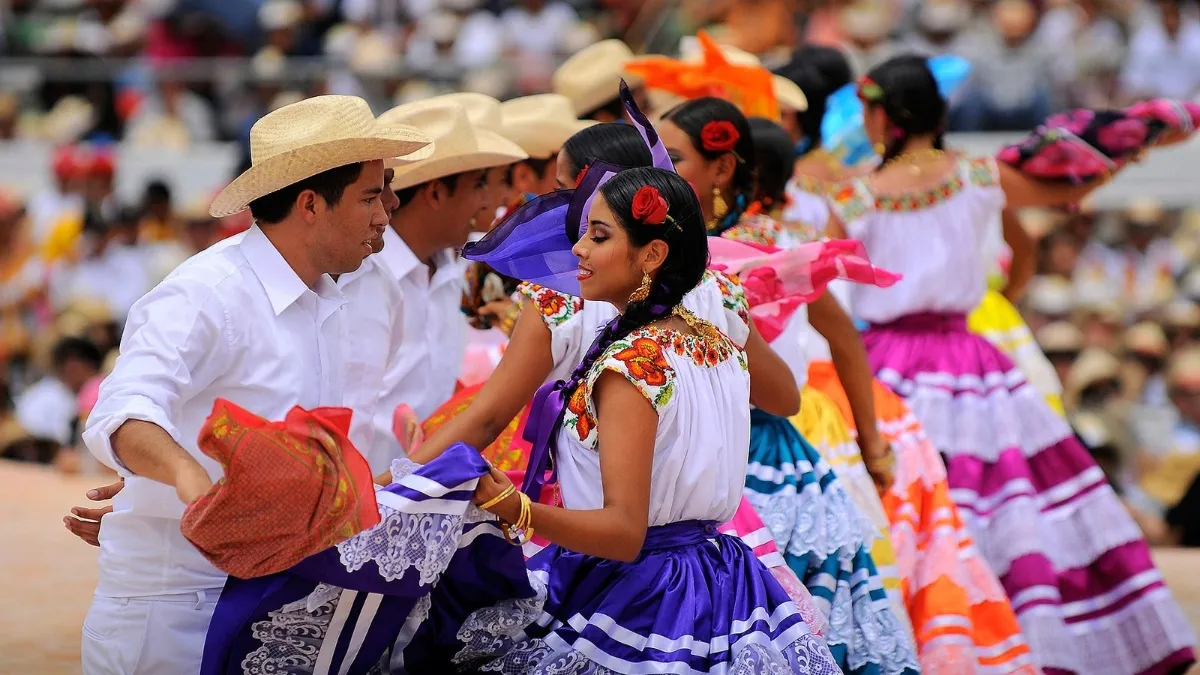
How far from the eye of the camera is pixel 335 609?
122 inches

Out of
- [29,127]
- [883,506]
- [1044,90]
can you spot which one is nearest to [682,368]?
[883,506]

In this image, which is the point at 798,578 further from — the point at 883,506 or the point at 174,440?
the point at 174,440

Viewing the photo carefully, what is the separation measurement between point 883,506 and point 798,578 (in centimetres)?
82

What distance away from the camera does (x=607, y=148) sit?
3.88m

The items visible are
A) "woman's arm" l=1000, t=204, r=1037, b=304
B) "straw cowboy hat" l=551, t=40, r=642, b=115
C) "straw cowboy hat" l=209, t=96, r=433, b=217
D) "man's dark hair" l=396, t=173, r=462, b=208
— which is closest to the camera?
"straw cowboy hat" l=209, t=96, r=433, b=217

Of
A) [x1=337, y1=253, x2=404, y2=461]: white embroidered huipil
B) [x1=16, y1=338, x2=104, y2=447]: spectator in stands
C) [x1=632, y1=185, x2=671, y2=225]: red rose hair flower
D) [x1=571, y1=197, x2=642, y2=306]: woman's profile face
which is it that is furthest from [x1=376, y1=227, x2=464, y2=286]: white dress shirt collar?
[x1=16, y1=338, x2=104, y2=447]: spectator in stands

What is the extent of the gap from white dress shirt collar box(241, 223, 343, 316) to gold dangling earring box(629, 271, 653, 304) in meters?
0.74

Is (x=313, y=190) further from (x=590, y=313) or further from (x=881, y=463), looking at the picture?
(x=881, y=463)

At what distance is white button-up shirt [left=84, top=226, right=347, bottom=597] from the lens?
3.21m

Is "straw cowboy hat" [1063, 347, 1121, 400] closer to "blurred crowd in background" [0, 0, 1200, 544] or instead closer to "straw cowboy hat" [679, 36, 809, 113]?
"blurred crowd in background" [0, 0, 1200, 544]

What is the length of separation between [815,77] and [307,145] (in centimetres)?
324

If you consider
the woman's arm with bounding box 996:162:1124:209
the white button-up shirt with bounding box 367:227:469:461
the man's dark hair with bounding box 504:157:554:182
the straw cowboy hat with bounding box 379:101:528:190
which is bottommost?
the white button-up shirt with bounding box 367:227:469:461

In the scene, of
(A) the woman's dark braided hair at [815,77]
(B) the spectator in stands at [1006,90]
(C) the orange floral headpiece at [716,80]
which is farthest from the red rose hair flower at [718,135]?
(B) the spectator in stands at [1006,90]

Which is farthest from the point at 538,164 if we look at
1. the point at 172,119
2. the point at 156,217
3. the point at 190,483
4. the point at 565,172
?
the point at 172,119
